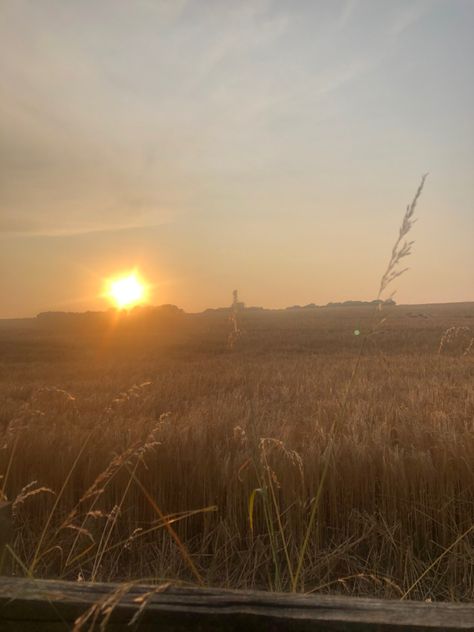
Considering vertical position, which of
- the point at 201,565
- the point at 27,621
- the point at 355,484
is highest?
the point at 27,621

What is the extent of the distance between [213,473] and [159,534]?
588mm

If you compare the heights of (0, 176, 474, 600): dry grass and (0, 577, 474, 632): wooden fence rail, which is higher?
(0, 577, 474, 632): wooden fence rail

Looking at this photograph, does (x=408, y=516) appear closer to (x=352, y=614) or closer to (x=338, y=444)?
(x=338, y=444)

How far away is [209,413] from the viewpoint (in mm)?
7371

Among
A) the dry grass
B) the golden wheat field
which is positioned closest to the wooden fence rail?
the dry grass

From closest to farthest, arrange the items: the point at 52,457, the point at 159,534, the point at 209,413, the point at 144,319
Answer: the point at 159,534, the point at 52,457, the point at 209,413, the point at 144,319

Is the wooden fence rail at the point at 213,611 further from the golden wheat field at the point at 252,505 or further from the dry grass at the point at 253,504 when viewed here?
the golden wheat field at the point at 252,505

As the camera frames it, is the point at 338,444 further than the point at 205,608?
Yes

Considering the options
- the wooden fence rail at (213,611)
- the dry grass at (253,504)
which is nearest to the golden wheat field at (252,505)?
the dry grass at (253,504)

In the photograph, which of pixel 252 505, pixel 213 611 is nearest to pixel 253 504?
pixel 252 505

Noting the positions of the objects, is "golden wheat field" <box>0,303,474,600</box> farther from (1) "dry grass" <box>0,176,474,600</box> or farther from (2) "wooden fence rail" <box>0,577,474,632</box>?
(2) "wooden fence rail" <box>0,577,474,632</box>

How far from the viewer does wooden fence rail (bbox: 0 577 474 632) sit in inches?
38.7

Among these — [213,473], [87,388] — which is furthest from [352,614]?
[87,388]

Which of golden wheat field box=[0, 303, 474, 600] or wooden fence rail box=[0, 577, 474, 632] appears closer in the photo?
wooden fence rail box=[0, 577, 474, 632]
